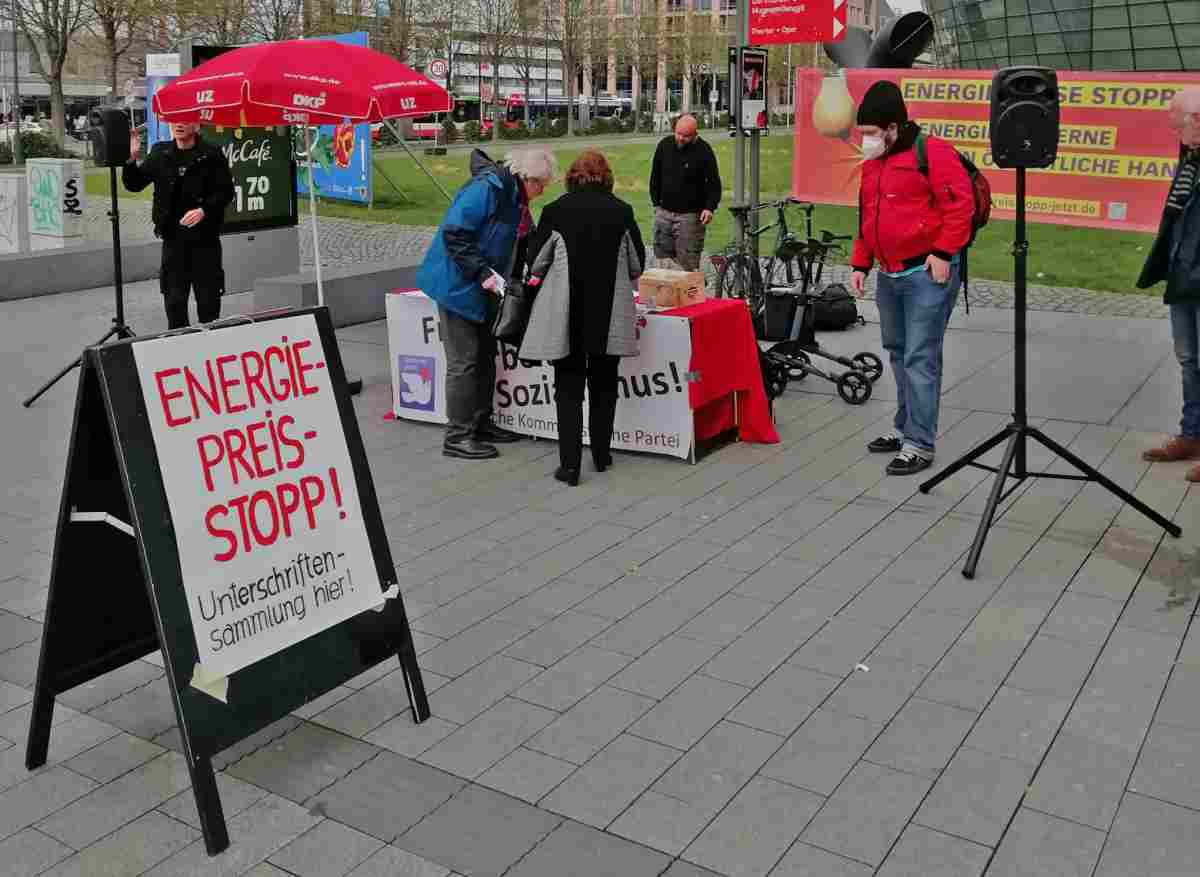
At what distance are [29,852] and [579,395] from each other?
3.99 meters

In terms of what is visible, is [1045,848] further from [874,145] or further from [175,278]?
[175,278]

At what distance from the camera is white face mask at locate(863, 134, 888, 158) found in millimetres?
6652

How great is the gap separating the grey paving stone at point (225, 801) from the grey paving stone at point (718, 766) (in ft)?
3.93

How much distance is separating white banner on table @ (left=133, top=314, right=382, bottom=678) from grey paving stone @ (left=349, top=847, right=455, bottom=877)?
698mm

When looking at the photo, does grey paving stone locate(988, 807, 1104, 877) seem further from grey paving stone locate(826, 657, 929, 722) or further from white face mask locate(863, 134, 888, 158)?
white face mask locate(863, 134, 888, 158)

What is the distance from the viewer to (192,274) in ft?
28.9

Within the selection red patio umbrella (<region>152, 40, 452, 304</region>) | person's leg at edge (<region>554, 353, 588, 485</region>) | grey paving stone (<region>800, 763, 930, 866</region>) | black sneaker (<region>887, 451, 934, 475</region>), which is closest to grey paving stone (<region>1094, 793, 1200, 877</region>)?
grey paving stone (<region>800, 763, 930, 866</region>)

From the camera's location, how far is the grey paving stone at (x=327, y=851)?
3309 mm

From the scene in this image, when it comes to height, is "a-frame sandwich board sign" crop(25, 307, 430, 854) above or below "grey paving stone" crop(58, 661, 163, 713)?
above

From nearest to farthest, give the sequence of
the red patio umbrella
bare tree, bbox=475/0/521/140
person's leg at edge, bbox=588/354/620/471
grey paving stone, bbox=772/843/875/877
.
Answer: grey paving stone, bbox=772/843/875/877
person's leg at edge, bbox=588/354/620/471
the red patio umbrella
bare tree, bbox=475/0/521/140

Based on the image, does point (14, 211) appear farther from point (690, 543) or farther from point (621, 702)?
point (621, 702)

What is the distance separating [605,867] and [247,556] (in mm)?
1371

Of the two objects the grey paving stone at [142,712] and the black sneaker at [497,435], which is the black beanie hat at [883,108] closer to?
the black sneaker at [497,435]

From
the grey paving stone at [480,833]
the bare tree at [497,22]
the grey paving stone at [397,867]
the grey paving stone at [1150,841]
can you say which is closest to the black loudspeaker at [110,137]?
the grey paving stone at [480,833]
